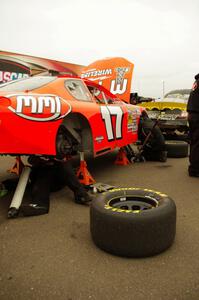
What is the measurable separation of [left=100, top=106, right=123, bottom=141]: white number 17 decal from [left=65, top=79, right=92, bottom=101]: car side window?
32 centimetres

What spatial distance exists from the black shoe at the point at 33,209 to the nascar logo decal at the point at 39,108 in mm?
938

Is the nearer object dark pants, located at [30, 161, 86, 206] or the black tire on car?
dark pants, located at [30, 161, 86, 206]

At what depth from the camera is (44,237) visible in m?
2.76

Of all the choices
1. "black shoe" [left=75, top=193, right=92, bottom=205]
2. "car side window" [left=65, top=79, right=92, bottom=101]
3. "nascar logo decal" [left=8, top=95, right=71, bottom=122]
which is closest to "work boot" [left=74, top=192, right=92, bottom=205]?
"black shoe" [left=75, top=193, right=92, bottom=205]

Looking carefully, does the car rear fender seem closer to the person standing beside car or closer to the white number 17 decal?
the white number 17 decal

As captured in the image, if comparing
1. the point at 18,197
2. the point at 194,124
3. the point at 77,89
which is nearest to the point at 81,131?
the point at 77,89

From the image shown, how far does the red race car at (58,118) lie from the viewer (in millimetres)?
3006

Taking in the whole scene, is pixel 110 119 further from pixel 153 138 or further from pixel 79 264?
pixel 79 264

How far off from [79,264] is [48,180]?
4.81 ft

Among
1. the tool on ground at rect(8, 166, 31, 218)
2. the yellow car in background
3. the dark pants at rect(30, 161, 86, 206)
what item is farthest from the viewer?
the yellow car in background

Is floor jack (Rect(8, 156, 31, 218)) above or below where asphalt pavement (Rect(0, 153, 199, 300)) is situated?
above

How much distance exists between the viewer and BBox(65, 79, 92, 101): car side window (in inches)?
160

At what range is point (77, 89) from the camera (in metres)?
4.29

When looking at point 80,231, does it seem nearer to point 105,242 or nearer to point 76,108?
point 105,242
